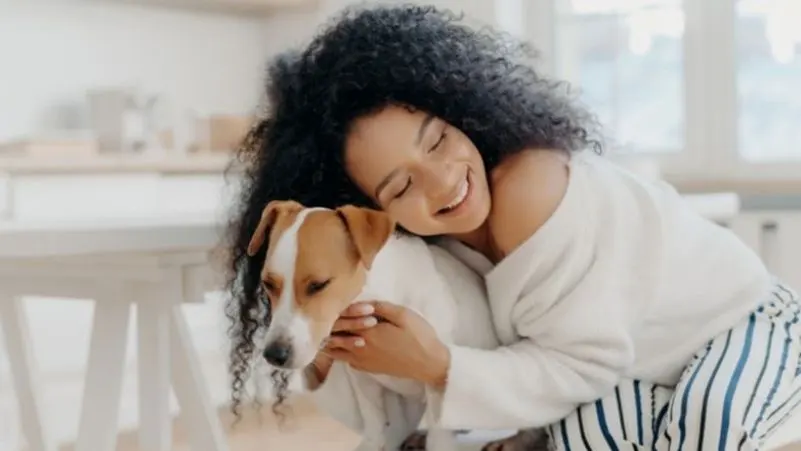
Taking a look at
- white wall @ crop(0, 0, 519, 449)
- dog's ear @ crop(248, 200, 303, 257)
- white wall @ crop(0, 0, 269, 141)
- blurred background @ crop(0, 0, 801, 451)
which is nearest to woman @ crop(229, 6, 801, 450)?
dog's ear @ crop(248, 200, 303, 257)

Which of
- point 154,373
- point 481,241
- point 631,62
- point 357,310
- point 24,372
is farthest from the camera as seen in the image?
point 631,62

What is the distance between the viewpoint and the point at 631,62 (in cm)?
322

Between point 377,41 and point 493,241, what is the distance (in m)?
0.26

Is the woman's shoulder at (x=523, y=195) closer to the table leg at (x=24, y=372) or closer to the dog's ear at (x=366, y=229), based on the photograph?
the dog's ear at (x=366, y=229)

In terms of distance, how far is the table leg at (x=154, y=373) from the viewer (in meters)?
1.46

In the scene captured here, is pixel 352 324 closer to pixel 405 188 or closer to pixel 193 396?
pixel 405 188

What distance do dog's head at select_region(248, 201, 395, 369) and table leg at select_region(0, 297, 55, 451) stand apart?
1.10m

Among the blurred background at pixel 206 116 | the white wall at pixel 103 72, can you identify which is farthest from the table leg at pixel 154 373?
the white wall at pixel 103 72

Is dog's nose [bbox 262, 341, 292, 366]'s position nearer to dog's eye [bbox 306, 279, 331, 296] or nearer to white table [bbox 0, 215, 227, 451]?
dog's eye [bbox 306, 279, 331, 296]

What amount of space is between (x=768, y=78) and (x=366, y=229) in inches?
86.5

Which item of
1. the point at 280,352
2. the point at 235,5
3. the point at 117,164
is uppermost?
the point at 235,5

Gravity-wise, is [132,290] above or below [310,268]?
below

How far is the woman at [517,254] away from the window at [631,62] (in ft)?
6.07

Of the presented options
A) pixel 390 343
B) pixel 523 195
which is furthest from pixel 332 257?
pixel 523 195
